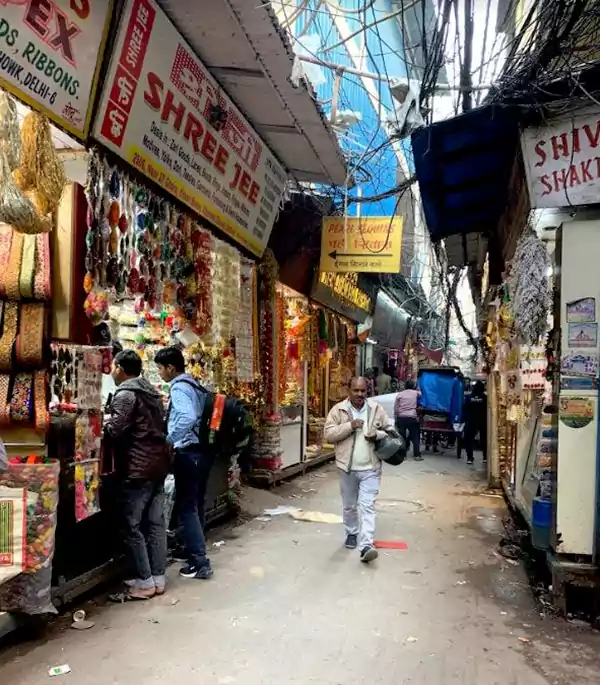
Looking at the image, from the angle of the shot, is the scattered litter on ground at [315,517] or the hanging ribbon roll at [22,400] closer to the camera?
the hanging ribbon roll at [22,400]

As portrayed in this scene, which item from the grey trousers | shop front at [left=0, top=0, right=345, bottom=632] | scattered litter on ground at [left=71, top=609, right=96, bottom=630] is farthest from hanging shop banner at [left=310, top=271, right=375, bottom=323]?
scattered litter on ground at [left=71, top=609, right=96, bottom=630]

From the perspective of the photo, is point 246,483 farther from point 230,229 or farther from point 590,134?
point 590,134

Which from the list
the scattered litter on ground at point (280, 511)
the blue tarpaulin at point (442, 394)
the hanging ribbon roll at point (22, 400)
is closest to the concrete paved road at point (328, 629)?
the scattered litter on ground at point (280, 511)

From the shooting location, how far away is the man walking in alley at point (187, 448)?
17.1 ft

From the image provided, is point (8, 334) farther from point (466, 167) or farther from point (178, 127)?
point (466, 167)

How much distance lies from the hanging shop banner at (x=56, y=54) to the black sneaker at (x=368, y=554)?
4.21 meters

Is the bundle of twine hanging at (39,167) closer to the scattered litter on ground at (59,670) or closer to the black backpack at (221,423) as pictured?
the black backpack at (221,423)

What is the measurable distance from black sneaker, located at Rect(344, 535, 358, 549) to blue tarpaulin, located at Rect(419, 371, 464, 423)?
8.92 metres

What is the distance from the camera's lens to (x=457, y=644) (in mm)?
4039

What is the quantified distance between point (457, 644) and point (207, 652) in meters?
1.58

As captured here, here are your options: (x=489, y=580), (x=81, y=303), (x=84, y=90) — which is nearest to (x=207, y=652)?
(x=81, y=303)

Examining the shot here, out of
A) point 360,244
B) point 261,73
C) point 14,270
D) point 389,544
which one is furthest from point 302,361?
point 14,270

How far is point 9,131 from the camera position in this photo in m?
3.44

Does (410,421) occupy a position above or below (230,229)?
below
